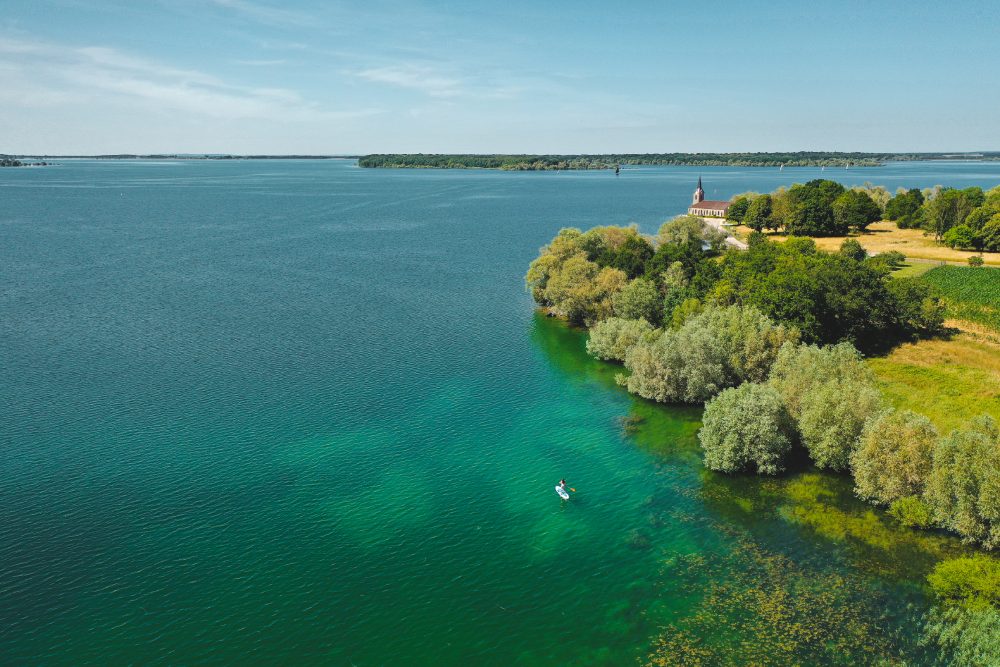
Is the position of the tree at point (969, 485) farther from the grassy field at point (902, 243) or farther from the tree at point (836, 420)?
the grassy field at point (902, 243)

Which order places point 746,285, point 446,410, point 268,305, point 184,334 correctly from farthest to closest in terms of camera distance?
1. point 268,305
2. point 184,334
3. point 746,285
4. point 446,410

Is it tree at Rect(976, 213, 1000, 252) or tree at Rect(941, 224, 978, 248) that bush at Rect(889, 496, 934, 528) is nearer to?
tree at Rect(976, 213, 1000, 252)


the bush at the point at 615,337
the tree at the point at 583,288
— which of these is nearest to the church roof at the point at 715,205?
the tree at the point at 583,288

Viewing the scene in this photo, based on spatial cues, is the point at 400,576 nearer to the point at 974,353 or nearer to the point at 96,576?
the point at 96,576

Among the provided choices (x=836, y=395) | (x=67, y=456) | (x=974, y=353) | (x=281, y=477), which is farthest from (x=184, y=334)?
(x=974, y=353)

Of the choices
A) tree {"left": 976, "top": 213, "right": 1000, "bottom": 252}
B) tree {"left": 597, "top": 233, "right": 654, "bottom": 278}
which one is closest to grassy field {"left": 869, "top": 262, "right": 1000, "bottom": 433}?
tree {"left": 976, "top": 213, "right": 1000, "bottom": 252}
